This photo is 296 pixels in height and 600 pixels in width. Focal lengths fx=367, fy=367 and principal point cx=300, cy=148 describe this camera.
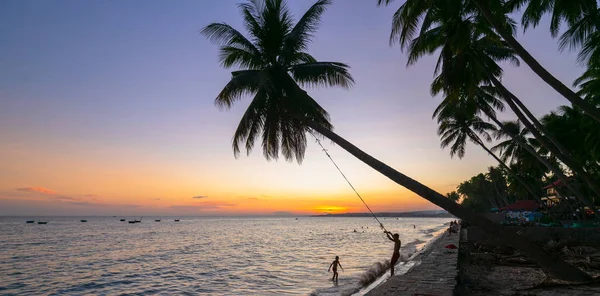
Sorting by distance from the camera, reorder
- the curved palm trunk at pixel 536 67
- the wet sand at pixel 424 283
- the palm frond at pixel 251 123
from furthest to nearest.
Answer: the palm frond at pixel 251 123 → the wet sand at pixel 424 283 → the curved palm trunk at pixel 536 67

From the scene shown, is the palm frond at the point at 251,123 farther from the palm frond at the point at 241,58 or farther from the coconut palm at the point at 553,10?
the coconut palm at the point at 553,10

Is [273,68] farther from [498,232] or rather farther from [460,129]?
[460,129]

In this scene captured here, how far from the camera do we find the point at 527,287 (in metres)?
10.8

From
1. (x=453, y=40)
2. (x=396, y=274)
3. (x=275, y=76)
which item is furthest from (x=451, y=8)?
(x=396, y=274)


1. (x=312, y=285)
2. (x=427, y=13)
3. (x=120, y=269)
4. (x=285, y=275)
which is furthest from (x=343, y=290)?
(x=120, y=269)

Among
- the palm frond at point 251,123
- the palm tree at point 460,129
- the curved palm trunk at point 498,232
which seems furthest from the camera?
the palm tree at point 460,129

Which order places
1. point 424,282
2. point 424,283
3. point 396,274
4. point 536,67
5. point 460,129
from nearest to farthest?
point 536,67
point 424,283
point 424,282
point 396,274
point 460,129

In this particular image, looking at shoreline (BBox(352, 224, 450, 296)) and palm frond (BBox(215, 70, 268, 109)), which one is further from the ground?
palm frond (BBox(215, 70, 268, 109))

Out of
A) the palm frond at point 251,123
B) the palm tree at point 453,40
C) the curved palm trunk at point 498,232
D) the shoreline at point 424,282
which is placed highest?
the palm tree at point 453,40

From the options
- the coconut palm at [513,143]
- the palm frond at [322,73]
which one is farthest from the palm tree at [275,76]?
the coconut palm at [513,143]

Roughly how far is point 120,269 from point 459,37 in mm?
23791

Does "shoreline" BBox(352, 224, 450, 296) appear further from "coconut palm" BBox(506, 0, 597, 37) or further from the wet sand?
"coconut palm" BBox(506, 0, 597, 37)

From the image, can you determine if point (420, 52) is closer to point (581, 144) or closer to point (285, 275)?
point (285, 275)

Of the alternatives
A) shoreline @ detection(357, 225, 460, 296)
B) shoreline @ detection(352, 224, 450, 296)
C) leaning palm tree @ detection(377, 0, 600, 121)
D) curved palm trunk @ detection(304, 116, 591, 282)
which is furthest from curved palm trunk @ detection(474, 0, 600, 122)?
shoreline @ detection(352, 224, 450, 296)
